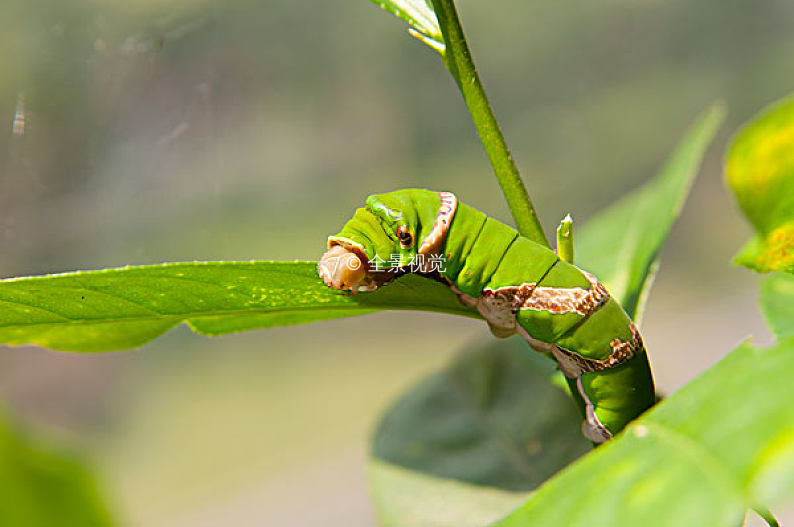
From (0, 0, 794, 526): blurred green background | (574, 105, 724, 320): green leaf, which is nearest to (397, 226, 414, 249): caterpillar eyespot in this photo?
(574, 105, 724, 320): green leaf

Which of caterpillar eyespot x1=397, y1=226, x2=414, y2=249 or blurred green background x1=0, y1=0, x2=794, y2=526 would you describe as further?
blurred green background x1=0, y1=0, x2=794, y2=526

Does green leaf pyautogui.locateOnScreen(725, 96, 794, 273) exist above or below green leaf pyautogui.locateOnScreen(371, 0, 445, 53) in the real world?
below

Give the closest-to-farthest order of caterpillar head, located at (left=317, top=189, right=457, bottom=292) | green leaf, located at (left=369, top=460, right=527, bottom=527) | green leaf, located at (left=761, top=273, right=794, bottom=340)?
1. green leaf, located at (left=761, top=273, right=794, bottom=340)
2. caterpillar head, located at (left=317, top=189, right=457, bottom=292)
3. green leaf, located at (left=369, top=460, right=527, bottom=527)

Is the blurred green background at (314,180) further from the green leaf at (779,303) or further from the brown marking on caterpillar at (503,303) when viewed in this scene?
the green leaf at (779,303)

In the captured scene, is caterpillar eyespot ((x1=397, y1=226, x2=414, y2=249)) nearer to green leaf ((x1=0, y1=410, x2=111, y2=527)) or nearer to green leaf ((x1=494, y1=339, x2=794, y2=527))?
green leaf ((x1=494, y1=339, x2=794, y2=527))

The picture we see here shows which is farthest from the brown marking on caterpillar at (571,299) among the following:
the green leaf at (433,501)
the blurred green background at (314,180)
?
the blurred green background at (314,180)

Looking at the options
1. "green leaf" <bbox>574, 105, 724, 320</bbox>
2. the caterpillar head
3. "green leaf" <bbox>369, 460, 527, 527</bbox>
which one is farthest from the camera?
"green leaf" <bbox>369, 460, 527, 527</bbox>

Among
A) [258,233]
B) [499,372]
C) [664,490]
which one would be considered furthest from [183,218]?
[664,490]
